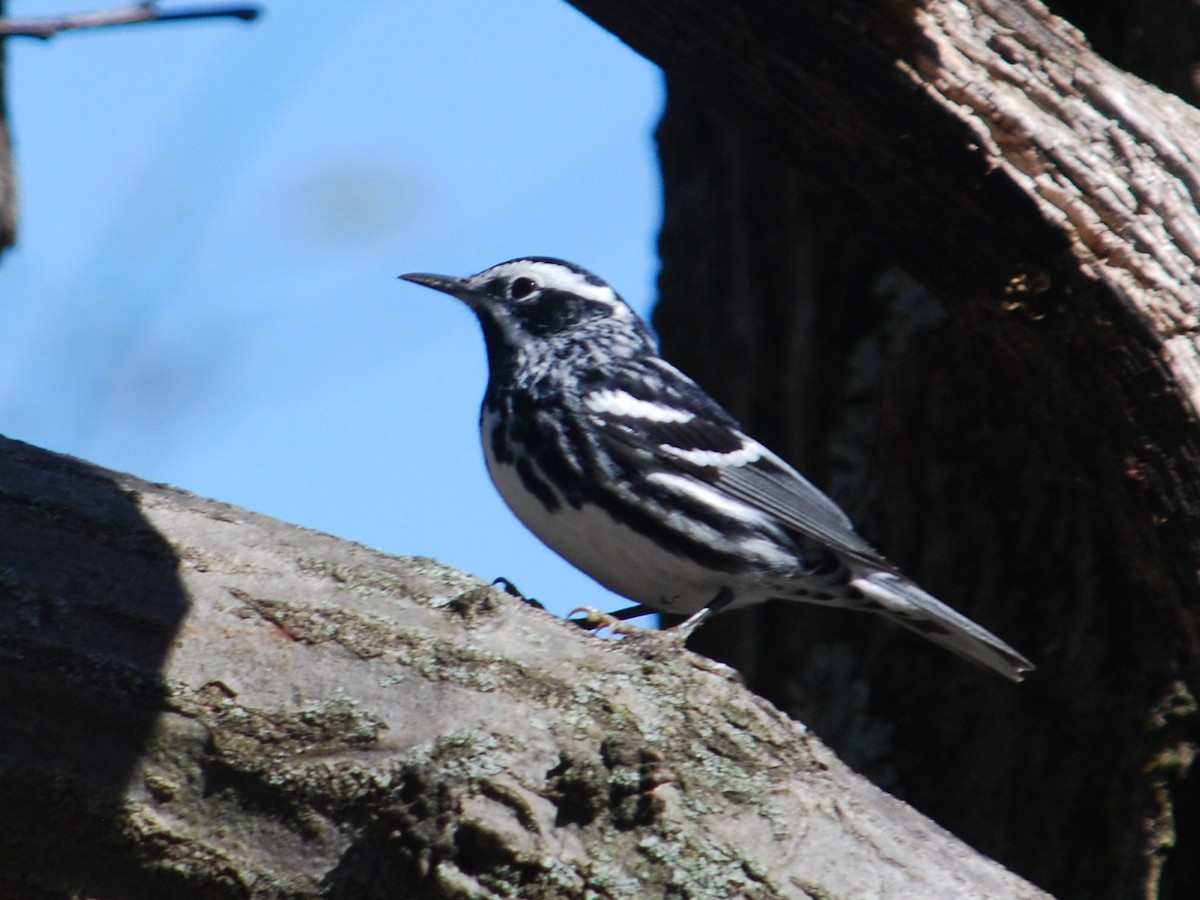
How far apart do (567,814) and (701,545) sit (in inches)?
68.6

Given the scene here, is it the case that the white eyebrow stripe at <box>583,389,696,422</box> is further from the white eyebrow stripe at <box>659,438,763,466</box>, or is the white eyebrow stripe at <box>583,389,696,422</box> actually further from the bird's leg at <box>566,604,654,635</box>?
the bird's leg at <box>566,604,654,635</box>

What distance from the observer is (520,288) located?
4965mm

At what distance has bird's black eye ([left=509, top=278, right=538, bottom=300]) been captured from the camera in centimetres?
495

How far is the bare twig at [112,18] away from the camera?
2.12m

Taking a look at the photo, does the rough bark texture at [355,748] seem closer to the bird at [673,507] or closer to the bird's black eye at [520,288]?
the bird at [673,507]

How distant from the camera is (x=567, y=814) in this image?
2.26 m

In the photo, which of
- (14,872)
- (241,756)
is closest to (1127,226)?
(241,756)

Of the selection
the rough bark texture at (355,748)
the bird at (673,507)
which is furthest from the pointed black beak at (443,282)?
the rough bark texture at (355,748)

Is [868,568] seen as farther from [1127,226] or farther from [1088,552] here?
[1127,226]

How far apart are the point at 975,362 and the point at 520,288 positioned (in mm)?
1581

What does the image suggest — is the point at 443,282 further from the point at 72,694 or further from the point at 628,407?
the point at 72,694

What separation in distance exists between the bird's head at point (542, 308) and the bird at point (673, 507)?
0.33m

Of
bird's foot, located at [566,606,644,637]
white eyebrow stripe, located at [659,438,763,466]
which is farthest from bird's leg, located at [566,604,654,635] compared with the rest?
white eyebrow stripe, located at [659,438,763,466]

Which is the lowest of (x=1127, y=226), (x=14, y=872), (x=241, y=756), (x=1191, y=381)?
(x=14, y=872)
